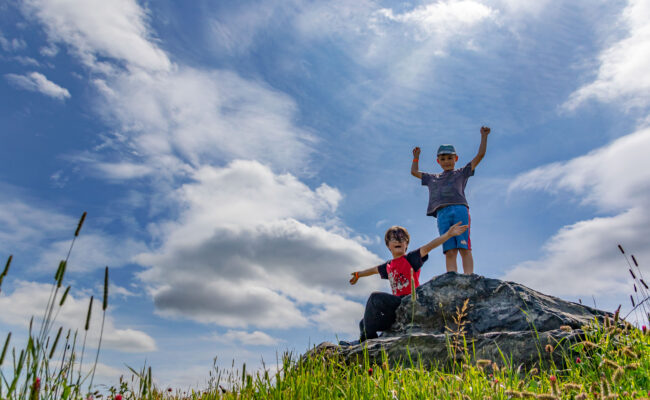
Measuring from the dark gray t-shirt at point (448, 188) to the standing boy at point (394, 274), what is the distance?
164cm

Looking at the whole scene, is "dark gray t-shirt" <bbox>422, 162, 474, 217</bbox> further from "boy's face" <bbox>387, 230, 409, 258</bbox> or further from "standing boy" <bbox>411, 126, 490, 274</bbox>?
"boy's face" <bbox>387, 230, 409, 258</bbox>

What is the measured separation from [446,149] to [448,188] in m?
1.12

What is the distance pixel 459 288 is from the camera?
778cm

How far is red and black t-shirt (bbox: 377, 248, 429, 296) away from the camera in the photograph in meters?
8.74

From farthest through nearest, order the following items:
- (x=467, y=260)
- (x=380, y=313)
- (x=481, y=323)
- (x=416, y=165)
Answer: (x=416, y=165)
(x=467, y=260)
(x=380, y=313)
(x=481, y=323)

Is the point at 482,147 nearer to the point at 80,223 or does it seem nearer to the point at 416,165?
the point at 416,165

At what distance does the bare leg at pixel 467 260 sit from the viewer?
31.3ft

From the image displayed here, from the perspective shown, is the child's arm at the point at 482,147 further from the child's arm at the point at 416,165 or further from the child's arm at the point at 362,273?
the child's arm at the point at 362,273

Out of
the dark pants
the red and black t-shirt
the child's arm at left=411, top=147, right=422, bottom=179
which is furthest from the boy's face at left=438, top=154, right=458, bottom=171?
the dark pants

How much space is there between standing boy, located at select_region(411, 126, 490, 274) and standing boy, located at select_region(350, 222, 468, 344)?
1057 mm

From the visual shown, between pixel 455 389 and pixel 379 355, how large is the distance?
255cm

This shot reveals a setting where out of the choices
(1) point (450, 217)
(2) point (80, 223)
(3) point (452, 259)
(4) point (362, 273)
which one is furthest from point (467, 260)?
(2) point (80, 223)

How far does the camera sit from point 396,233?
30.0 ft

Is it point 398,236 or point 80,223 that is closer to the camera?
point 80,223
